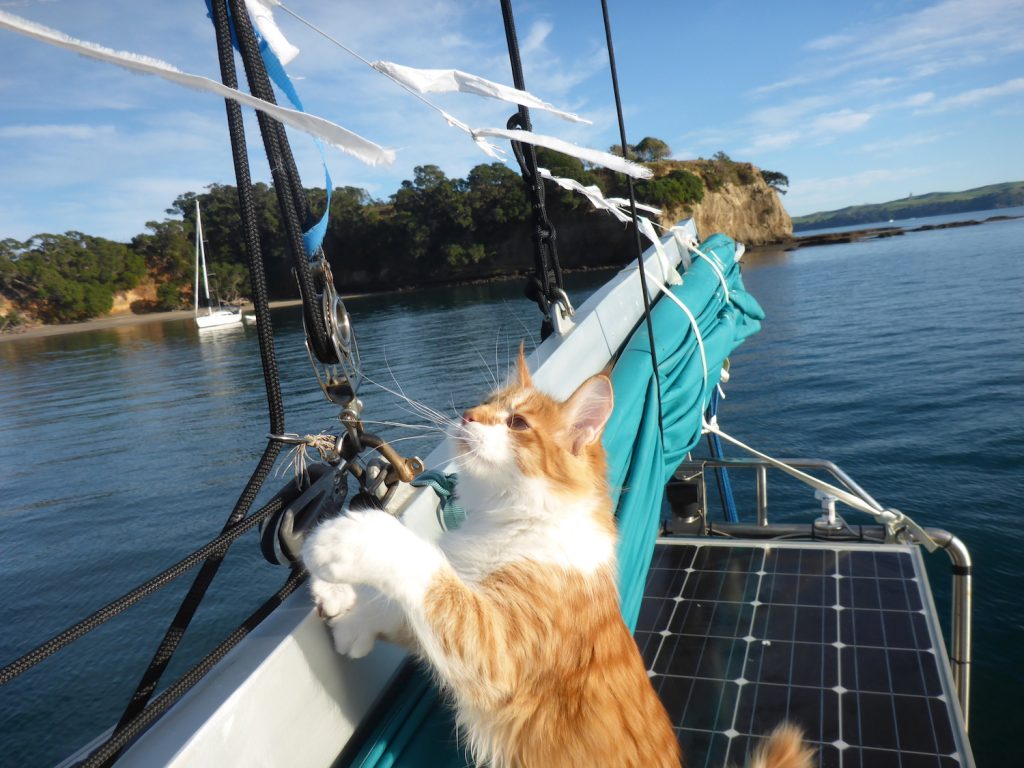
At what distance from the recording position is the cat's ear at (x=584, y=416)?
1.54m

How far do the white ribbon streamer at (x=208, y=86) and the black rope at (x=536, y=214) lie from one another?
1.54 metres

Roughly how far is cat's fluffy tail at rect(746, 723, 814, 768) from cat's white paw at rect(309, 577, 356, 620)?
3.74 ft

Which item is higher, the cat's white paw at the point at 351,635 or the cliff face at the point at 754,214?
the cliff face at the point at 754,214

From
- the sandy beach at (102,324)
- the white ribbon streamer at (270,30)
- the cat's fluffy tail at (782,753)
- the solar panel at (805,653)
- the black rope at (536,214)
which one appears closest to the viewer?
the white ribbon streamer at (270,30)

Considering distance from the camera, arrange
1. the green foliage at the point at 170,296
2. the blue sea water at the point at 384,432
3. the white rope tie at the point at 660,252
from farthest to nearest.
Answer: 1. the green foliage at the point at 170,296
2. the blue sea water at the point at 384,432
3. the white rope tie at the point at 660,252

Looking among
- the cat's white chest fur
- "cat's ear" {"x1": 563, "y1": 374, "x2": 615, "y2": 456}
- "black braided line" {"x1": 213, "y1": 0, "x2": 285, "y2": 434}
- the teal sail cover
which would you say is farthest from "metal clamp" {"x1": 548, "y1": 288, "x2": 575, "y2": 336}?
"black braided line" {"x1": 213, "y1": 0, "x2": 285, "y2": 434}

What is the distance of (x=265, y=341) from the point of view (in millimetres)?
1330

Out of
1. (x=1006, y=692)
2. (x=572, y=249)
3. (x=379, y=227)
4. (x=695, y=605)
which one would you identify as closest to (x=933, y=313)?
(x=1006, y=692)

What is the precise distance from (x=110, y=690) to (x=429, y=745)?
241 inches

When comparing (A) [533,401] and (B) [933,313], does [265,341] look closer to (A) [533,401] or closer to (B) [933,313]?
(A) [533,401]

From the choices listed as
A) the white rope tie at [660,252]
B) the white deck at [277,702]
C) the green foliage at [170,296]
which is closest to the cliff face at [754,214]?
the green foliage at [170,296]

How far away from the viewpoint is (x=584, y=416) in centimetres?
159

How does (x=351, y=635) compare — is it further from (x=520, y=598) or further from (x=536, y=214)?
(x=536, y=214)

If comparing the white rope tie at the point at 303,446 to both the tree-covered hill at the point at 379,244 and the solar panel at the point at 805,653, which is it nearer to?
the solar panel at the point at 805,653
